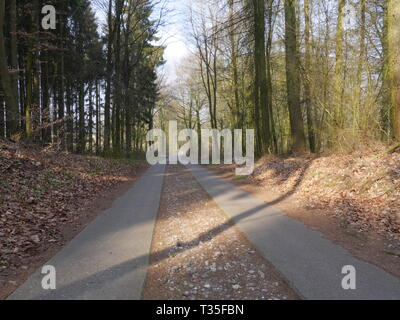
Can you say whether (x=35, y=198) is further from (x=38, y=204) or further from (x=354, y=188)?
(x=354, y=188)

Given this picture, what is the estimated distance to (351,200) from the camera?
Result: 7422 mm

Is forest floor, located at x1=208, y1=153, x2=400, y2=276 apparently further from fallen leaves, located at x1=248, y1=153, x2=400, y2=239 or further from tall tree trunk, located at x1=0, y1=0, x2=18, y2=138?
tall tree trunk, located at x1=0, y1=0, x2=18, y2=138

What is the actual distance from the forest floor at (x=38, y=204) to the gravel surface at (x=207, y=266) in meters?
1.97

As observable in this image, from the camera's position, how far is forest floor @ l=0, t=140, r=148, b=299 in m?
4.63

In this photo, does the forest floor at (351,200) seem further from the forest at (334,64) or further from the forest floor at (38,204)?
the forest floor at (38,204)

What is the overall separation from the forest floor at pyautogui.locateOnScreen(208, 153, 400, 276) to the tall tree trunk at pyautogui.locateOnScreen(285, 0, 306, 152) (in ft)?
12.1

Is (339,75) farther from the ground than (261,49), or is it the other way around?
(261,49)

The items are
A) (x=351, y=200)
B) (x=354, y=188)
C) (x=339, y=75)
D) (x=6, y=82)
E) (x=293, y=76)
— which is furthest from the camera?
(x=293, y=76)

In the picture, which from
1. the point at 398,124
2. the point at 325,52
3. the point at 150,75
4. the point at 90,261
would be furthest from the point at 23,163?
the point at 150,75

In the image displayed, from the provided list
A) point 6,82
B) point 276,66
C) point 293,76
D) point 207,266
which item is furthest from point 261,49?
point 207,266

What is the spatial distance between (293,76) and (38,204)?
1362cm

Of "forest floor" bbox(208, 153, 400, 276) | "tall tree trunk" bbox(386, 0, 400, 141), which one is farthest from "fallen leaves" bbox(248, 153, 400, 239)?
"tall tree trunk" bbox(386, 0, 400, 141)
